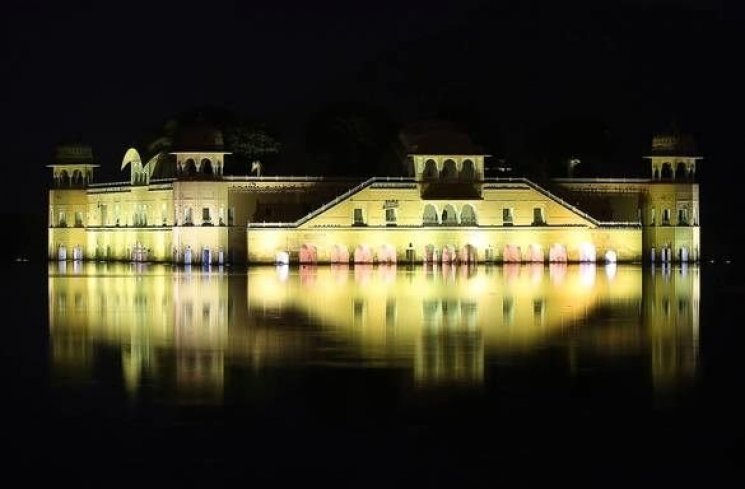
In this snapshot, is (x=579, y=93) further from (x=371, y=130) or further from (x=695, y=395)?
(x=695, y=395)

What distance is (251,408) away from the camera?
22.3 metres

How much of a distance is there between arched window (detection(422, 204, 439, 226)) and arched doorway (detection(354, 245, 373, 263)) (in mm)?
3139

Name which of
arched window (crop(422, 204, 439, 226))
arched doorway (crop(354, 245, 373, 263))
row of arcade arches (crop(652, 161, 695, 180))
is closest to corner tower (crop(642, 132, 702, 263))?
row of arcade arches (crop(652, 161, 695, 180))

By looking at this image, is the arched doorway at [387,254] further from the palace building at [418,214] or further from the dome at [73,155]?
the dome at [73,155]

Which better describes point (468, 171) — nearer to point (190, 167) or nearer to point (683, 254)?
point (683, 254)

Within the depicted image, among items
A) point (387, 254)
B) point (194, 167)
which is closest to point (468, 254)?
point (387, 254)

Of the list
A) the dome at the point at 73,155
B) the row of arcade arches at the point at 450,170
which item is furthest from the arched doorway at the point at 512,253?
the dome at the point at 73,155

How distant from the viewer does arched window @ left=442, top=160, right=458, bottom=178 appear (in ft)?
286

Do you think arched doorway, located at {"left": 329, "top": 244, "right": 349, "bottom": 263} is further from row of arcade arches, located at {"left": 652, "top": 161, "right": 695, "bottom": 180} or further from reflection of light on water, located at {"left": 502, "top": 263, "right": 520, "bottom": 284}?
row of arcade arches, located at {"left": 652, "top": 161, "right": 695, "bottom": 180}

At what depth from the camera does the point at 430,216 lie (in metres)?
86.8

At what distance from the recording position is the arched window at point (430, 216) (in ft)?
283

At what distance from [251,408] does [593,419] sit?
413 cm

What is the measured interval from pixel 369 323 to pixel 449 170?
50276mm

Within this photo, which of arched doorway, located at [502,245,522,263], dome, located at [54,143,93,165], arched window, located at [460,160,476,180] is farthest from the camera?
dome, located at [54,143,93,165]
